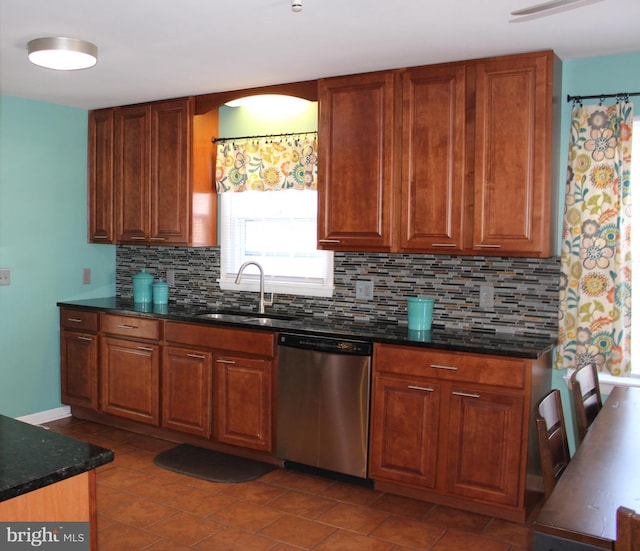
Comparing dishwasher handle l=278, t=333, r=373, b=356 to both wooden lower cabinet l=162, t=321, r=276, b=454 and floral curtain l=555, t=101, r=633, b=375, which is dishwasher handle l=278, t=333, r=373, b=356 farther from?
floral curtain l=555, t=101, r=633, b=375

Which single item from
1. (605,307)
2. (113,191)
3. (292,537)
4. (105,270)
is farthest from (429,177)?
(105,270)

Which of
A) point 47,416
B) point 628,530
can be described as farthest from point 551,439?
point 47,416

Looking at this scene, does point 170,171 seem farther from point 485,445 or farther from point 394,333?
point 485,445

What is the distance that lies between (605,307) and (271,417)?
1951 mm

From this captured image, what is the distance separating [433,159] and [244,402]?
1.81 metres

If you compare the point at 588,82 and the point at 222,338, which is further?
the point at 222,338

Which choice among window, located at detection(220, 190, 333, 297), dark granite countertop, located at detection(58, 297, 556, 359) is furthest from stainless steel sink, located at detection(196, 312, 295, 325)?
window, located at detection(220, 190, 333, 297)

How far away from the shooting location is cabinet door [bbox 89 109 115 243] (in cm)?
478

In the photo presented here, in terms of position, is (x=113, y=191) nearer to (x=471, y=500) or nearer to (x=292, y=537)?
(x=292, y=537)

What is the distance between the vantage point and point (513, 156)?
10.6 ft

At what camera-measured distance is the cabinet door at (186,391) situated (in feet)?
13.0

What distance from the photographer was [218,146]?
14.9 ft

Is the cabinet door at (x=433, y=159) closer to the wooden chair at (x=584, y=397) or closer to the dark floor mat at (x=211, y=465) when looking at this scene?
the wooden chair at (x=584, y=397)

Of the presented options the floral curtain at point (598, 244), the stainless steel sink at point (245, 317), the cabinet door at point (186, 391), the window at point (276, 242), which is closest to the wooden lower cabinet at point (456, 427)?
the floral curtain at point (598, 244)
